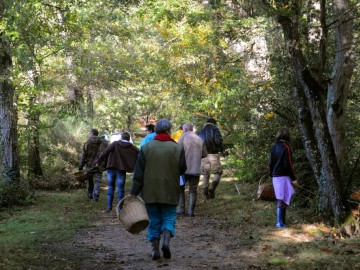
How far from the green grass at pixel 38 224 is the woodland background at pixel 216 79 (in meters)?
0.88

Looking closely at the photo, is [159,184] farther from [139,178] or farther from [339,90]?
[339,90]

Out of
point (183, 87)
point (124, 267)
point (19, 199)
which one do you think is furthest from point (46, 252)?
point (183, 87)

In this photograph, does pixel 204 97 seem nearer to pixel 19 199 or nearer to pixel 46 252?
pixel 19 199

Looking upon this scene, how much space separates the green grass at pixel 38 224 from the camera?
22.8 feet

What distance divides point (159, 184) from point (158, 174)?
15 cm

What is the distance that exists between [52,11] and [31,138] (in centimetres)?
505

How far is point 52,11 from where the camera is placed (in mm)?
12219

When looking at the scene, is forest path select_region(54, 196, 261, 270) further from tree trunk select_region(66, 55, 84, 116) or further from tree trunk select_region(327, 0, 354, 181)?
tree trunk select_region(66, 55, 84, 116)

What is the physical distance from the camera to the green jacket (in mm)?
6715

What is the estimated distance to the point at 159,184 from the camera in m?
6.72

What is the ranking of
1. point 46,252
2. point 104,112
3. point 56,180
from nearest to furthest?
point 46,252 → point 56,180 → point 104,112

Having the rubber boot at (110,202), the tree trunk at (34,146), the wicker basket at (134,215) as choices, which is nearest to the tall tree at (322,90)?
the wicker basket at (134,215)

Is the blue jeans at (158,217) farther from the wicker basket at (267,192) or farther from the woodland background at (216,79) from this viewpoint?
the wicker basket at (267,192)

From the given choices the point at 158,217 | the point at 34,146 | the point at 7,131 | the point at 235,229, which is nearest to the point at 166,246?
the point at 158,217
